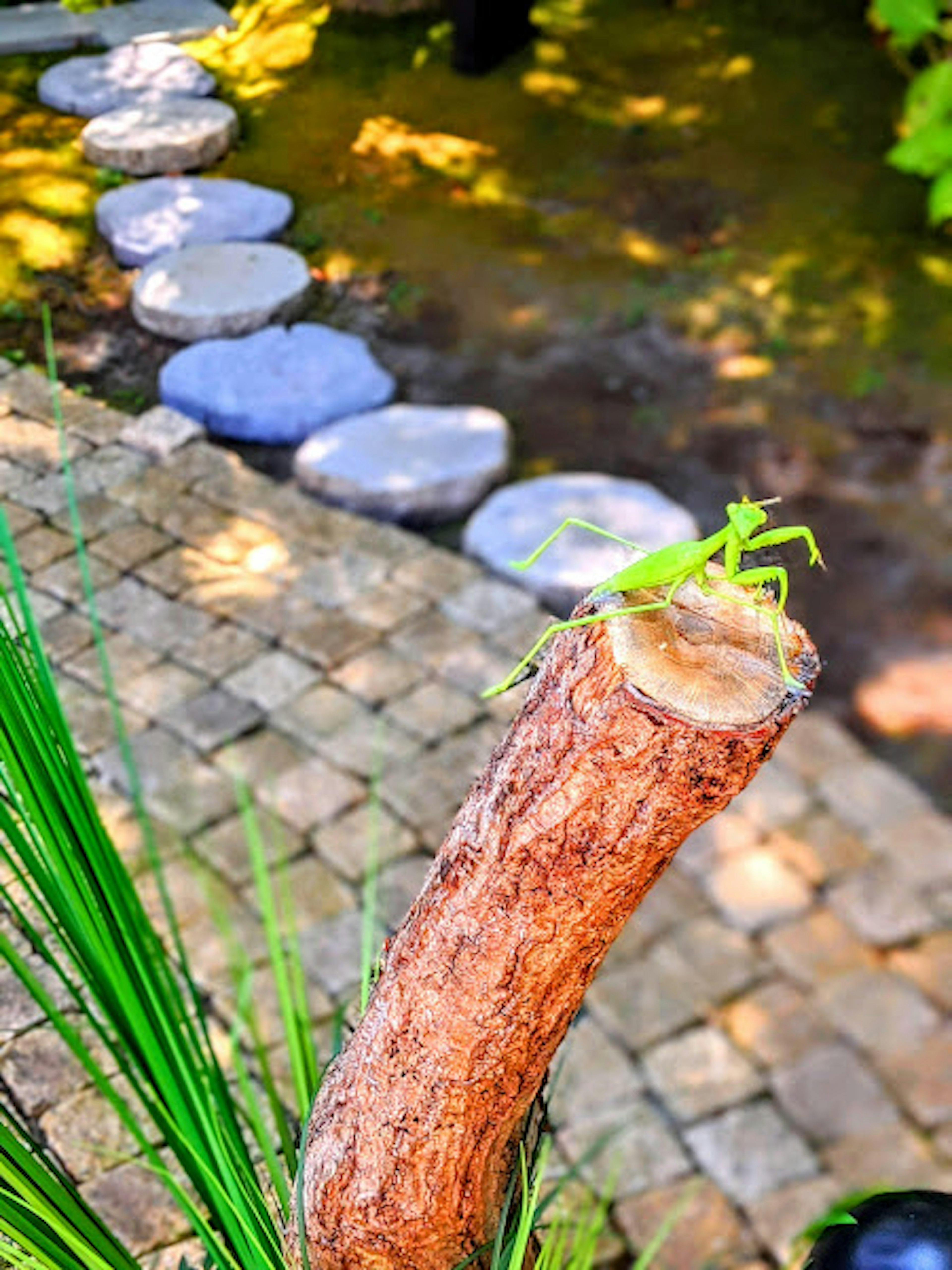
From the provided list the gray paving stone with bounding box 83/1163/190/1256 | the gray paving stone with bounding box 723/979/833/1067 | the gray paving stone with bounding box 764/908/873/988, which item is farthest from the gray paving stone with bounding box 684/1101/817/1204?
the gray paving stone with bounding box 83/1163/190/1256

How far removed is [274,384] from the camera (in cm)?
541

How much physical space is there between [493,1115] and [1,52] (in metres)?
7.06

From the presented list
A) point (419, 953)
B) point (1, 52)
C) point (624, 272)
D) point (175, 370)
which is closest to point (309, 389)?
point (175, 370)

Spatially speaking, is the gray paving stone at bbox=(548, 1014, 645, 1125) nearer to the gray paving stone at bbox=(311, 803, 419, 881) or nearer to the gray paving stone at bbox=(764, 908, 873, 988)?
the gray paving stone at bbox=(764, 908, 873, 988)

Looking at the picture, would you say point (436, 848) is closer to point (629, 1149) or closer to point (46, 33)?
point (629, 1149)

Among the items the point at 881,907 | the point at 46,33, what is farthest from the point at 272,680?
the point at 46,33

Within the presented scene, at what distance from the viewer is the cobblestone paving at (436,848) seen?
2928 mm

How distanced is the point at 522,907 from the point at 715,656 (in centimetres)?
33

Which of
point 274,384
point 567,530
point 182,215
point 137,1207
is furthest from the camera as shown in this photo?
point 182,215

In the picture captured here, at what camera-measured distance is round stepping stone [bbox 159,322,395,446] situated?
5297 millimetres

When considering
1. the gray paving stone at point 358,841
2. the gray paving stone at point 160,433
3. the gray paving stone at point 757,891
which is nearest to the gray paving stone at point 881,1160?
the gray paving stone at point 757,891

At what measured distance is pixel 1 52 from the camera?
23.1 ft

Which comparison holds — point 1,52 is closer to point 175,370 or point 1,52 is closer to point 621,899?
point 175,370

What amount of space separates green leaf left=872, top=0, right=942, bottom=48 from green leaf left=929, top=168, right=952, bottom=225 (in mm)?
716
